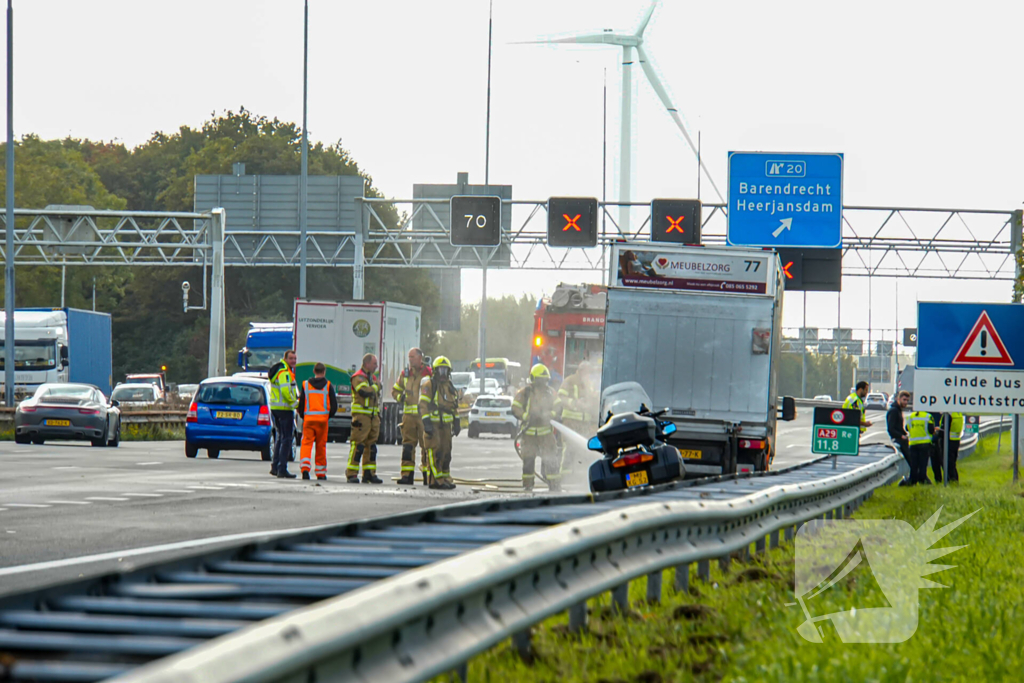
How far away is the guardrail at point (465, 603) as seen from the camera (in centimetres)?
322

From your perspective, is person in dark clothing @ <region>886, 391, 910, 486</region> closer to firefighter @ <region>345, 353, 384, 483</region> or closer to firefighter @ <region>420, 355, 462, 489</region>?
firefighter @ <region>420, 355, 462, 489</region>

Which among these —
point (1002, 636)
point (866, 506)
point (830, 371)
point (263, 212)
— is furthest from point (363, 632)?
point (830, 371)

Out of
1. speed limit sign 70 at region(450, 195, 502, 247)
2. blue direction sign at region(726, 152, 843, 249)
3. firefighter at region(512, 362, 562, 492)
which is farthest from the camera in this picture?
speed limit sign 70 at region(450, 195, 502, 247)

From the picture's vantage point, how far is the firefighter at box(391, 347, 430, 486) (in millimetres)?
20891

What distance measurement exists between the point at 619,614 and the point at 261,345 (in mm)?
36342

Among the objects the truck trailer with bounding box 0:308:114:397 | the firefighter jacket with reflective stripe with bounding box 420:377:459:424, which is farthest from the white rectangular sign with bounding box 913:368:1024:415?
the truck trailer with bounding box 0:308:114:397

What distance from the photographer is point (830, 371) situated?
565 ft

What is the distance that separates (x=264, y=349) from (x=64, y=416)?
392 inches

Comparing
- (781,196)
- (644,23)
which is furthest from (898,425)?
(644,23)

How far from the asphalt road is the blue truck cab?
1312 centimetres

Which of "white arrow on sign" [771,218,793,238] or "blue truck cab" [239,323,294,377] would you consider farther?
"blue truck cab" [239,323,294,377]

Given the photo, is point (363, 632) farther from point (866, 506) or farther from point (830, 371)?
point (830, 371)

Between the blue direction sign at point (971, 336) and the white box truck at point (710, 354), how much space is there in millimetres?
2244

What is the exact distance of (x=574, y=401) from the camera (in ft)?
68.9
